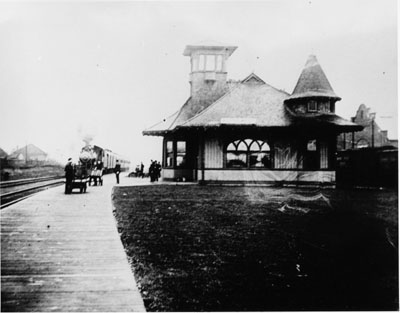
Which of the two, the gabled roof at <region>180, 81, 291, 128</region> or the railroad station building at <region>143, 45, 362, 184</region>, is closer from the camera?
the railroad station building at <region>143, 45, 362, 184</region>

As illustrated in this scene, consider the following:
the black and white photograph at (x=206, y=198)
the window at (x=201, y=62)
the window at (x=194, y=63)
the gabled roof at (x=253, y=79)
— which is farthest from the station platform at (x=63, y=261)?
the gabled roof at (x=253, y=79)

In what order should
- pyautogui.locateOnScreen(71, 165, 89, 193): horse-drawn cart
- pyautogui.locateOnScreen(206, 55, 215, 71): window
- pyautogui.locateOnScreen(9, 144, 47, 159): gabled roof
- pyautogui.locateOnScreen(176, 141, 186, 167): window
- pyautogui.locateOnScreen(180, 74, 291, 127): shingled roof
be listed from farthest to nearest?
pyautogui.locateOnScreen(180, 74, 291, 127): shingled roof → pyautogui.locateOnScreen(176, 141, 186, 167): window → pyautogui.locateOnScreen(71, 165, 89, 193): horse-drawn cart → pyautogui.locateOnScreen(206, 55, 215, 71): window → pyautogui.locateOnScreen(9, 144, 47, 159): gabled roof

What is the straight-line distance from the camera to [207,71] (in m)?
5.01

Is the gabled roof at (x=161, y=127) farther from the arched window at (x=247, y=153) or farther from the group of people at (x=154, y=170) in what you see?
the arched window at (x=247, y=153)

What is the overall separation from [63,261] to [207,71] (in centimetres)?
313

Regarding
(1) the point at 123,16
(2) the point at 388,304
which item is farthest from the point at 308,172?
(1) the point at 123,16

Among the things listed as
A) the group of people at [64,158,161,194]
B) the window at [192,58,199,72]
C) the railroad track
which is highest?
the window at [192,58,199,72]

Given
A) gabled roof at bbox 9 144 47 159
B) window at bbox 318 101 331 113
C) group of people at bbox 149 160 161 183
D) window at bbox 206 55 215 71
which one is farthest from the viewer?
group of people at bbox 149 160 161 183

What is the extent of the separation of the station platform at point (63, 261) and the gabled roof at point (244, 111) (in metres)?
2.29

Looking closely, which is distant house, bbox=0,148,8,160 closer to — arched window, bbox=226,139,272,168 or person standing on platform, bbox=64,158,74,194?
person standing on platform, bbox=64,158,74,194

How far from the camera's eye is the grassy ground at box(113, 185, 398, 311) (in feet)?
10.7

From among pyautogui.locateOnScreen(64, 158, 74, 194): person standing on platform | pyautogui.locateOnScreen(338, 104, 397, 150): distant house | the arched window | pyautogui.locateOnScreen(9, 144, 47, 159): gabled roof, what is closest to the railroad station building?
the arched window

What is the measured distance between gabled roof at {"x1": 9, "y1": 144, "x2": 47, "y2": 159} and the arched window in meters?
3.73

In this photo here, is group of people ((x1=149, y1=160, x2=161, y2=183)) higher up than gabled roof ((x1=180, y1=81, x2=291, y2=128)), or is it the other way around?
gabled roof ((x1=180, y1=81, x2=291, y2=128))
